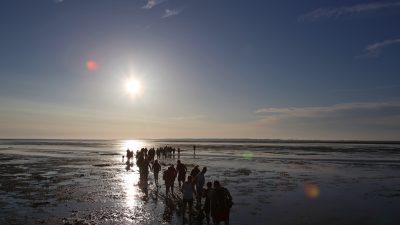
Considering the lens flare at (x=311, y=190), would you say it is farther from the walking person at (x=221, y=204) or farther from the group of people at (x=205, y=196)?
the walking person at (x=221, y=204)

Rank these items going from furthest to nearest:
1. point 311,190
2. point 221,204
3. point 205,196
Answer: point 311,190
point 205,196
point 221,204

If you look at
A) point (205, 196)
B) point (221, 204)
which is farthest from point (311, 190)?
point (221, 204)

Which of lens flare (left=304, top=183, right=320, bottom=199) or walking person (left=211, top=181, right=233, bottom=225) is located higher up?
walking person (left=211, top=181, right=233, bottom=225)

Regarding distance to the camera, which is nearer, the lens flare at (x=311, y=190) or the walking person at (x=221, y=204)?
the walking person at (x=221, y=204)

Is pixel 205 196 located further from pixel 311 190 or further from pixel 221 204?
pixel 311 190

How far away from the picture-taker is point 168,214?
627 inches

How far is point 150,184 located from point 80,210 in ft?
30.8

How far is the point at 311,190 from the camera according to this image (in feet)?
76.2

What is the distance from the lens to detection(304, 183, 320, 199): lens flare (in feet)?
69.7

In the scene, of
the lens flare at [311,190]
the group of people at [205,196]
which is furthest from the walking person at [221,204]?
the lens flare at [311,190]

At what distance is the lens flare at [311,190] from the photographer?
2125 centimetres

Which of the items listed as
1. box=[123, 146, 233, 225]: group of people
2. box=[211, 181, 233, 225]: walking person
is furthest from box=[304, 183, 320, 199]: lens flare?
box=[211, 181, 233, 225]: walking person

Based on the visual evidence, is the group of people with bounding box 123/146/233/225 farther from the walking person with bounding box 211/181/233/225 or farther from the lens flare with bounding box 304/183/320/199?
the lens flare with bounding box 304/183/320/199

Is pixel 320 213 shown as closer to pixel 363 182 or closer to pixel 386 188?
pixel 386 188
